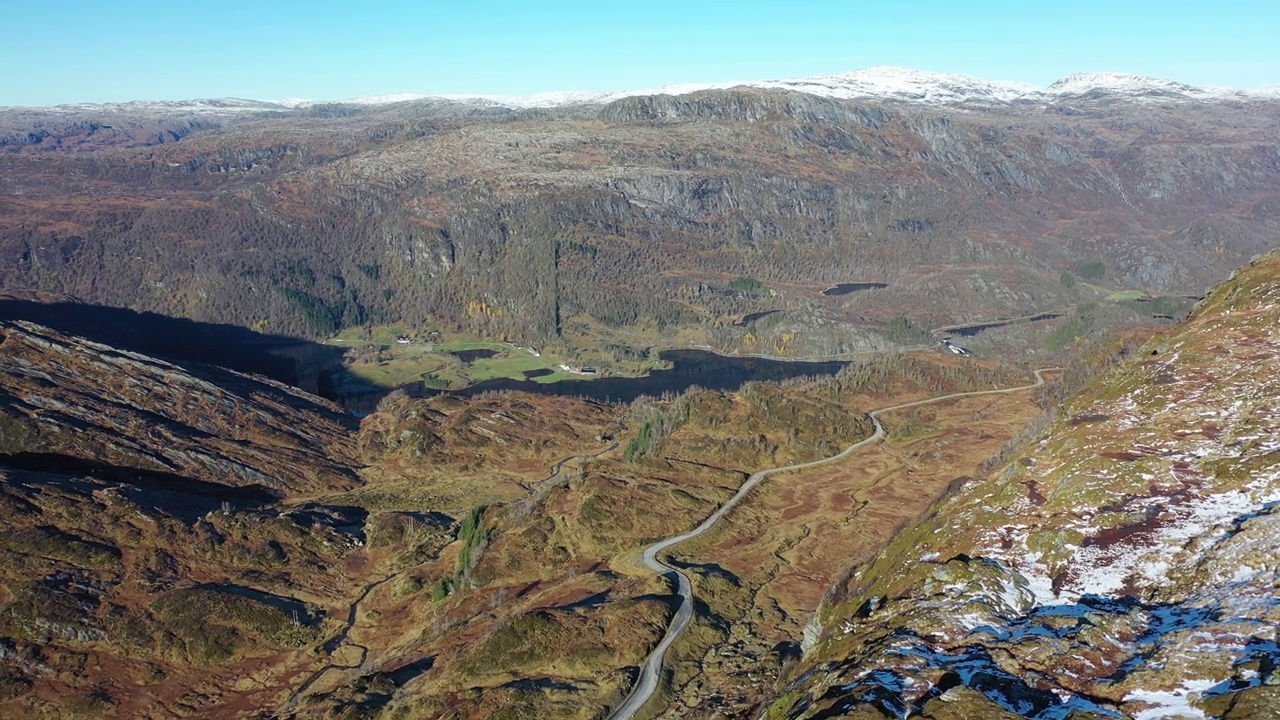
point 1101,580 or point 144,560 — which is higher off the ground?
point 1101,580

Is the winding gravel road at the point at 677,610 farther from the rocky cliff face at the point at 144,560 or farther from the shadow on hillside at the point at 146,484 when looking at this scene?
the shadow on hillside at the point at 146,484

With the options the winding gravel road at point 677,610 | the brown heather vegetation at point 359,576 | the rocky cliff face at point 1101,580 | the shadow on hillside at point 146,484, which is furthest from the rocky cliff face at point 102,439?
the rocky cliff face at point 1101,580

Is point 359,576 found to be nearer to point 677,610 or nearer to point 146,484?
point 146,484

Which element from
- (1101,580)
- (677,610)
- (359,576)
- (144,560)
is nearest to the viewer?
(1101,580)

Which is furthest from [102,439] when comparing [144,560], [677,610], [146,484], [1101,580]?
[1101,580]

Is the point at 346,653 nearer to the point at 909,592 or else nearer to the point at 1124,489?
the point at 909,592

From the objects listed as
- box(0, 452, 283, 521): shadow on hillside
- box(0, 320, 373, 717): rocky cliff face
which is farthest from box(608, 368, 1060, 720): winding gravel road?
box(0, 452, 283, 521): shadow on hillside

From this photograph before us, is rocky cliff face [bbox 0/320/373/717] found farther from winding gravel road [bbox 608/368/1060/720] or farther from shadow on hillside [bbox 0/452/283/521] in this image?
winding gravel road [bbox 608/368/1060/720]

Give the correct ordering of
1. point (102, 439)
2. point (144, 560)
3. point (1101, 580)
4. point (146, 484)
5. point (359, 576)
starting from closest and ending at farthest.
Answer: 1. point (1101, 580)
2. point (144, 560)
3. point (359, 576)
4. point (146, 484)
5. point (102, 439)

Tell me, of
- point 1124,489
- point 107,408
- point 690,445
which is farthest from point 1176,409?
point 107,408
